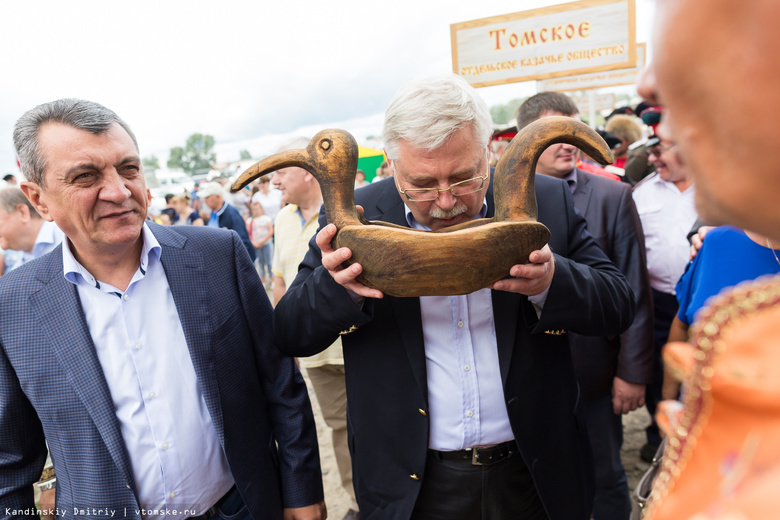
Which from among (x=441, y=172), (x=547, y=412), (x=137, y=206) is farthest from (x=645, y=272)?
(x=137, y=206)

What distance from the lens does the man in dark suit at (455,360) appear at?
4.98ft

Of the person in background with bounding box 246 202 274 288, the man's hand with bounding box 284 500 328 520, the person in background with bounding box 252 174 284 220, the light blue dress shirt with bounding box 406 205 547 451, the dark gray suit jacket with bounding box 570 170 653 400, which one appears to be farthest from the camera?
the person in background with bounding box 252 174 284 220

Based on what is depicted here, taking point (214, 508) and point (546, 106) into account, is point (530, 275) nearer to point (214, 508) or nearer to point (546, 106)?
point (214, 508)

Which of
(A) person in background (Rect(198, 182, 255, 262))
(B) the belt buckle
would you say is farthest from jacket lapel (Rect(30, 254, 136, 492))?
(A) person in background (Rect(198, 182, 255, 262))

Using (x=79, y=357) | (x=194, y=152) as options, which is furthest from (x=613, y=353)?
(x=194, y=152)

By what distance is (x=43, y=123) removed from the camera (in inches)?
60.2

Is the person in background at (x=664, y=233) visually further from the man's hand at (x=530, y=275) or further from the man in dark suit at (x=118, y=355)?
the man in dark suit at (x=118, y=355)

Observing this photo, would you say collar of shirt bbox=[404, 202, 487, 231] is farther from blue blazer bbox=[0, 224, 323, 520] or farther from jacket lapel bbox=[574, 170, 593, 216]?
jacket lapel bbox=[574, 170, 593, 216]

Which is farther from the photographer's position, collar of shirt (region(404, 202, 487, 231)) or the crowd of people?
collar of shirt (region(404, 202, 487, 231))

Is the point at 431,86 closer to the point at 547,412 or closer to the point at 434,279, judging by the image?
the point at 434,279

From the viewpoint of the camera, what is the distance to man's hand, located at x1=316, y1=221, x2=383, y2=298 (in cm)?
126

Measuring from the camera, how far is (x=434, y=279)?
3.70 ft

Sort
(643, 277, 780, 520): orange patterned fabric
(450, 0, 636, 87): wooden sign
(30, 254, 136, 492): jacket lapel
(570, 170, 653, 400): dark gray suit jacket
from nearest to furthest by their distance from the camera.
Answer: (643, 277, 780, 520): orange patterned fabric < (30, 254, 136, 492): jacket lapel < (570, 170, 653, 400): dark gray suit jacket < (450, 0, 636, 87): wooden sign

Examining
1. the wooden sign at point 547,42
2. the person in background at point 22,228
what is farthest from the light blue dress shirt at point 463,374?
the wooden sign at point 547,42
